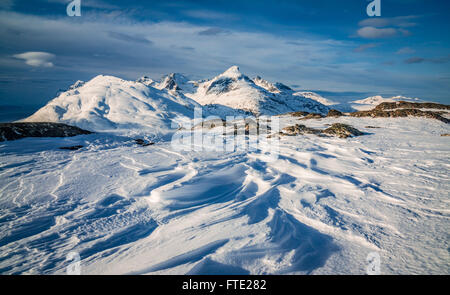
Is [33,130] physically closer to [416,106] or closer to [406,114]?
[406,114]

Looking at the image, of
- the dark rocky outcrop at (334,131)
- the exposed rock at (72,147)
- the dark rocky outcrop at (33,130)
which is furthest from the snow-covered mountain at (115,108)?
the dark rocky outcrop at (334,131)

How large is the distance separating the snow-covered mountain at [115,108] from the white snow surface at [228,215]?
1882 cm

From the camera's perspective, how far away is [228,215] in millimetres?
4273

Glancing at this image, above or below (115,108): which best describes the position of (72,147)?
below

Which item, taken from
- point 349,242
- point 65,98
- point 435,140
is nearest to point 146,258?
point 349,242

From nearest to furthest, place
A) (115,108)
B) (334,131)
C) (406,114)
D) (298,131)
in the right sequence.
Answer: (334,131) → (298,131) → (406,114) → (115,108)

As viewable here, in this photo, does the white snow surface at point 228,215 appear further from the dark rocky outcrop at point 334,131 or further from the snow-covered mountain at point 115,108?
the snow-covered mountain at point 115,108

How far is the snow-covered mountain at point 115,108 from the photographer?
26188mm

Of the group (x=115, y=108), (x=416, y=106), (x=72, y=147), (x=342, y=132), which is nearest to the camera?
(x=72, y=147)

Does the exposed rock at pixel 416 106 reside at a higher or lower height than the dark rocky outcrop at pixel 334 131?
higher

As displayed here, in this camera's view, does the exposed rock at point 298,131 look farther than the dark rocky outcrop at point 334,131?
Yes

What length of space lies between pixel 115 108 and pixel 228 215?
30983 mm

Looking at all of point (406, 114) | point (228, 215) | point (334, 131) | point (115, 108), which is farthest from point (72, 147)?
A: point (406, 114)
